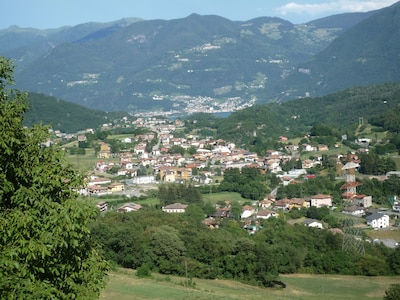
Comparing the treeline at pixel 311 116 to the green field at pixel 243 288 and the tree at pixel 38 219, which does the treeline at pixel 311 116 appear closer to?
the green field at pixel 243 288

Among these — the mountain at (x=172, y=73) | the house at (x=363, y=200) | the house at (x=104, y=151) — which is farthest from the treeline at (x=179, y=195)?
the mountain at (x=172, y=73)

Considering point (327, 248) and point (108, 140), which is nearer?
point (327, 248)

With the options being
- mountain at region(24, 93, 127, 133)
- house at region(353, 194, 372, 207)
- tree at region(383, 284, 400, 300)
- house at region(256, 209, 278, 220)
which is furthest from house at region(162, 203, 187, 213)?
mountain at region(24, 93, 127, 133)

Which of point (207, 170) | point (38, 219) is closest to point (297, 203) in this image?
point (207, 170)

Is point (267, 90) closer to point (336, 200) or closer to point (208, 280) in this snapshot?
point (336, 200)

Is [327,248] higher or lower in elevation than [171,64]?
lower

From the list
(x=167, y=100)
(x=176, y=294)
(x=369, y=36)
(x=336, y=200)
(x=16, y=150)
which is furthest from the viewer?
(x=369, y=36)

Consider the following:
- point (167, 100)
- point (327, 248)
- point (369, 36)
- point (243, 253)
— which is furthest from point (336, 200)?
point (369, 36)
